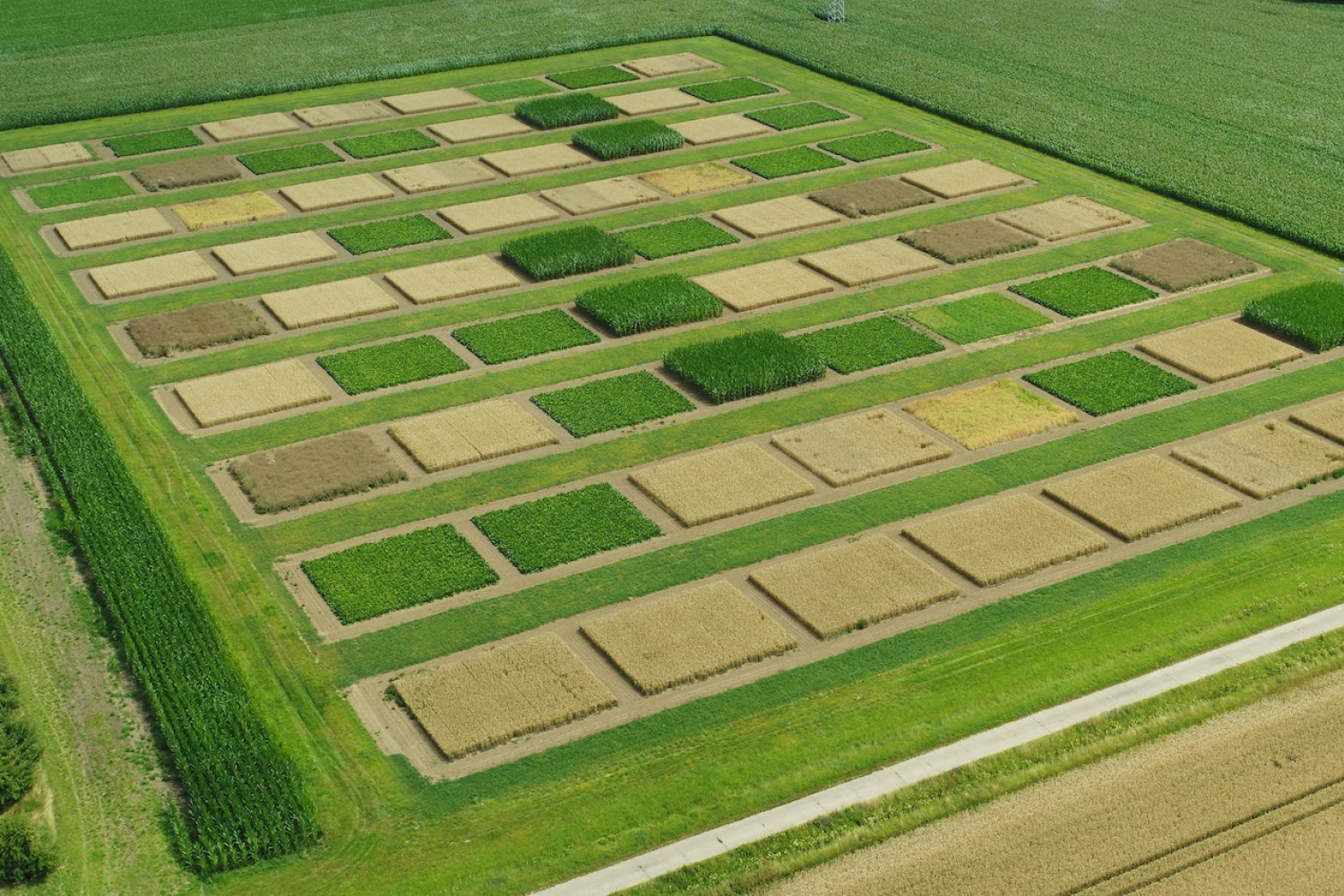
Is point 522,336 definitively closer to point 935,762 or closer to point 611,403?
point 611,403

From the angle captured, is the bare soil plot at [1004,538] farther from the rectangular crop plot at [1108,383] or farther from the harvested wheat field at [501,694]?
the harvested wheat field at [501,694]

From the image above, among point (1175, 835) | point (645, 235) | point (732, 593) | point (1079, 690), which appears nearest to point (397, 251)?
point (645, 235)

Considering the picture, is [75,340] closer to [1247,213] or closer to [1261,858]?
[1261,858]

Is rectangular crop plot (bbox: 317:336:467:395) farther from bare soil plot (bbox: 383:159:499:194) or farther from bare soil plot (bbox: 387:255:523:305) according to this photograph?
bare soil plot (bbox: 383:159:499:194)

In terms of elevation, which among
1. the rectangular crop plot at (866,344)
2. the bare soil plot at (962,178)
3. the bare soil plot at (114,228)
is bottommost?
the bare soil plot at (114,228)

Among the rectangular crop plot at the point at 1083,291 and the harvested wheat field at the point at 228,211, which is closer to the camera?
the rectangular crop plot at the point at 1083,291

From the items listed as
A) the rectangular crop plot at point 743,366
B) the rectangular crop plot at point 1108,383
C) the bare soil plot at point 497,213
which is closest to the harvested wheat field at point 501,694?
the rectangular crop plot at point 743,366
